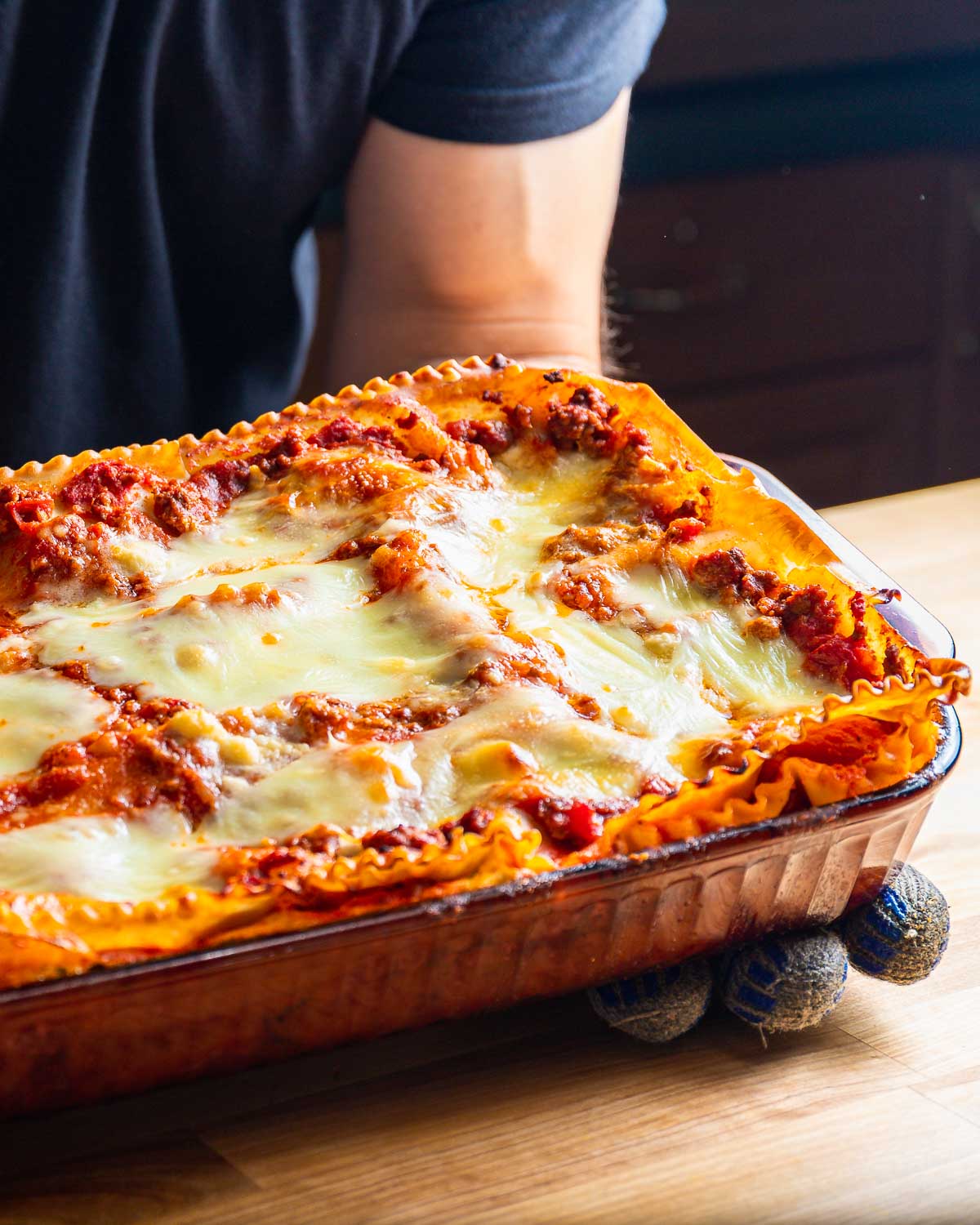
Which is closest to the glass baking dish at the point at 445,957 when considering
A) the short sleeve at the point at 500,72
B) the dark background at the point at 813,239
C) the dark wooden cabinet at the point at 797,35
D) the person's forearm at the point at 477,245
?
the person's forearm at the point at 477,245

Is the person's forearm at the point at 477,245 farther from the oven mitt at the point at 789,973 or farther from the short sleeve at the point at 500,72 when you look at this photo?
the oven mitt at the point at 789,973

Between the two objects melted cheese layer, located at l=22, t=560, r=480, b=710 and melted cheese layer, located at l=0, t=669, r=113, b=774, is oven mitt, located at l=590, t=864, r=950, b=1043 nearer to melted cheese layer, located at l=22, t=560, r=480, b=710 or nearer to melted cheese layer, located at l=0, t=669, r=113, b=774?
melted cheese layer, located at l=22, t=560, r=480, b=710

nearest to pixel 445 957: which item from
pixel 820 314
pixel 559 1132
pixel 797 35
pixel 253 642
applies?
pixel 559 1132

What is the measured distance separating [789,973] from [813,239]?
2.74 meters

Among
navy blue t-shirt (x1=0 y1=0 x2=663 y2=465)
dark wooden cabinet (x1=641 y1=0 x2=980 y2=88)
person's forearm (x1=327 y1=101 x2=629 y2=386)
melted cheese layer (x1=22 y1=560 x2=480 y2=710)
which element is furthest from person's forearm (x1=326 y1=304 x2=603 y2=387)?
dark wooden cabinet (x1=641 y1=0 x2=980 y2=88)

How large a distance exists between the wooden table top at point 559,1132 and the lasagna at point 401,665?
0.53 ft

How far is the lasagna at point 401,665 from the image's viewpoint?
2.69ft

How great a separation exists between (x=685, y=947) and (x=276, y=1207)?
28cm

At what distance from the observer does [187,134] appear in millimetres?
1688

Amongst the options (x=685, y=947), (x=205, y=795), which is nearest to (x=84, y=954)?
(x=205, y=795)

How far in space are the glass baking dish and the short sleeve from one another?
104cm

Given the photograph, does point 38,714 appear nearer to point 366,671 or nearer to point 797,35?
point 366,671

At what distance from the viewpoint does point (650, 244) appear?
3.20 m

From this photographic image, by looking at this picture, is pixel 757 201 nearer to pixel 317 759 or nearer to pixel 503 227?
pixel 503 227
